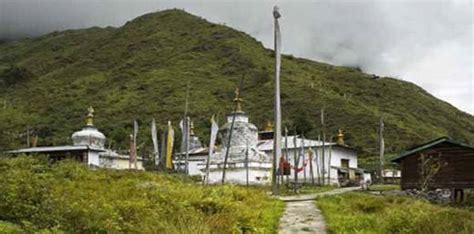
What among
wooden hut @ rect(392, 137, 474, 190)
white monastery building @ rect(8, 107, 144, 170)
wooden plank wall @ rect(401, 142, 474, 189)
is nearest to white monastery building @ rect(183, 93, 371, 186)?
white monastery building @ rect(8, 107, 144, 170)

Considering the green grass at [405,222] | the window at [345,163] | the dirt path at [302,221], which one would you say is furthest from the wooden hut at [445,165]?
the window at [345,163]

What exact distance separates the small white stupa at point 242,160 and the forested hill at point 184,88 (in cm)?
2147

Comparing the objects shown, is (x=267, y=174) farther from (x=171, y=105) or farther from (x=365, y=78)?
(x=365, y=78)

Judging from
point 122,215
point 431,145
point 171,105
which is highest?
point 171,105

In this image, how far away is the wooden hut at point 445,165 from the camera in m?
36.5

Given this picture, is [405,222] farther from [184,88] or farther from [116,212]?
[184,88]

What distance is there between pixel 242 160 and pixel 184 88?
194 ft

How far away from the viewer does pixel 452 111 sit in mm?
133000

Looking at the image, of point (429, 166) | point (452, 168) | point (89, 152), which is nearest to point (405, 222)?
point (429, 166)

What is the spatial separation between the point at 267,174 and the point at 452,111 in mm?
90422

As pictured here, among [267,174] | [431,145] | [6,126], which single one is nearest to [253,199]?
[431,145]

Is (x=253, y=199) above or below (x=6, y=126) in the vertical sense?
below

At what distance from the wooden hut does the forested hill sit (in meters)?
39.2

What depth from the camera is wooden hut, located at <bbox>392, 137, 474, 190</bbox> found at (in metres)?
36.5
